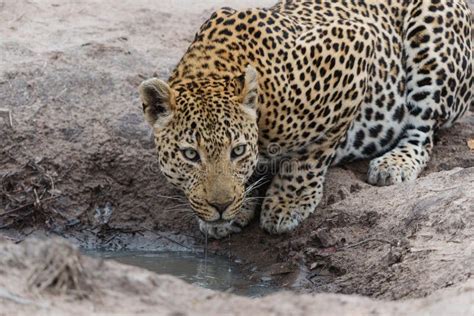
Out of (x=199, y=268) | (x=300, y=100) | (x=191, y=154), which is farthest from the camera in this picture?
(x=199, y=268)

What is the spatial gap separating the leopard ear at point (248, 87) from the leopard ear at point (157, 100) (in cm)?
57

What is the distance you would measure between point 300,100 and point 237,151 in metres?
1.04

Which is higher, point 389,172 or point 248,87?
point 248,87

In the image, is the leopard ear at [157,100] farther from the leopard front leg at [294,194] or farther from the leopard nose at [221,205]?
the leopard front leg at [294,194]

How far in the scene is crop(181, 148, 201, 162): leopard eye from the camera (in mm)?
9461

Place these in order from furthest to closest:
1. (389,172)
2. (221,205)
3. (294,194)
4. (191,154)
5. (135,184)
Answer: (135,184), (389,172), (294,194), (191,154), (221,205)

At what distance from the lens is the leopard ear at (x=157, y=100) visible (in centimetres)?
946

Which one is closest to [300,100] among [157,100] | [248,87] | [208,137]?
[248,87]

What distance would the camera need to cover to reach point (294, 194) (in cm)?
1083

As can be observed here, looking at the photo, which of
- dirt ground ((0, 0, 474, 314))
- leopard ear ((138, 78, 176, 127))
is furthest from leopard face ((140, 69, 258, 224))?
dirt ground ((0, 0, 474, 314))

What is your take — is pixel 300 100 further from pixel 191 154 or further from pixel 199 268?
pixel 199 268

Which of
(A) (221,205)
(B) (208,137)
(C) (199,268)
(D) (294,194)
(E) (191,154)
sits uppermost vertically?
(B) (208,137)

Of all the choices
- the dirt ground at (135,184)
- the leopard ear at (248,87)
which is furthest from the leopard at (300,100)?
the dirt ground at (135,184)

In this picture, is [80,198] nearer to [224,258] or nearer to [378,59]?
[224,258]
